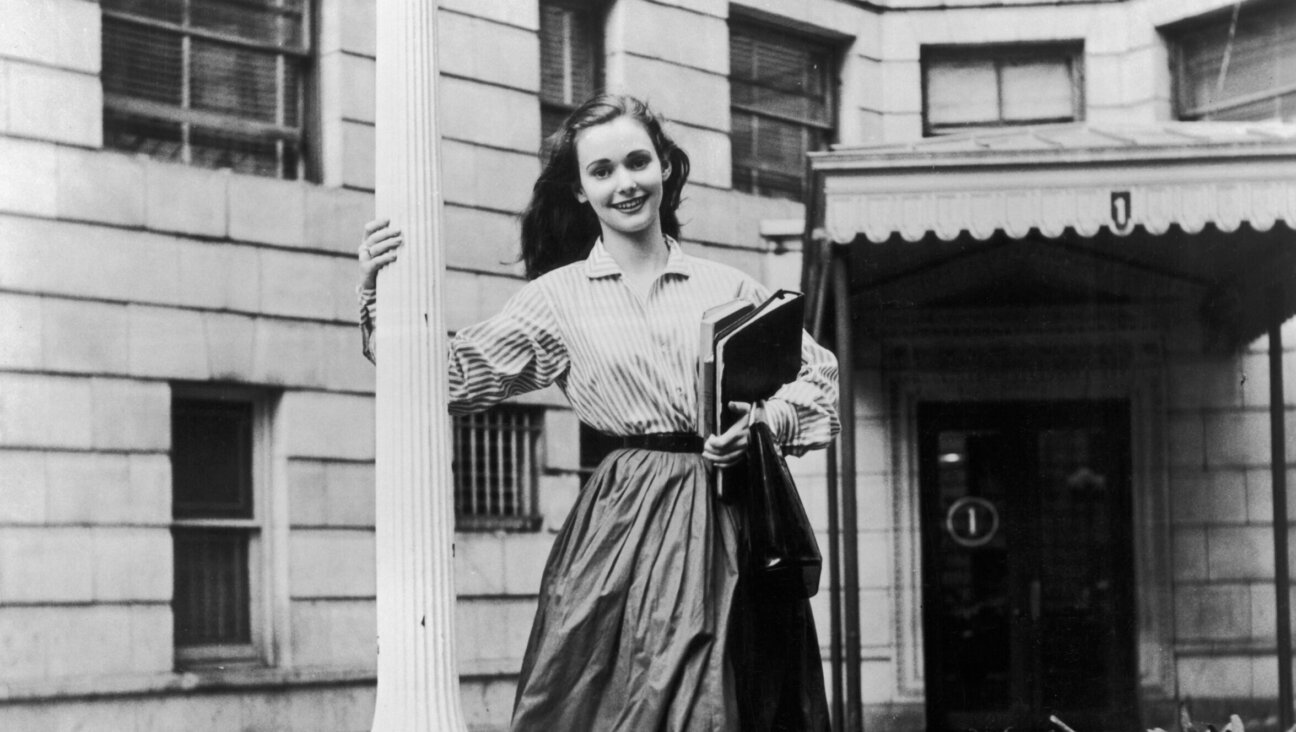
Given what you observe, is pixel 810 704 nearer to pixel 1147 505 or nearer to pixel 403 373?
pixel 403 373

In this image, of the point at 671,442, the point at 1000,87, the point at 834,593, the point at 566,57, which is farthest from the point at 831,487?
the point at 671,442

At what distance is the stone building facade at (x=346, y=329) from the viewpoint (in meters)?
6.37

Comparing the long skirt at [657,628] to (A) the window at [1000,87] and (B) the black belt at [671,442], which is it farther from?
(A) the window at [1000,87]

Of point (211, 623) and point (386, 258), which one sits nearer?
point (386, 258)

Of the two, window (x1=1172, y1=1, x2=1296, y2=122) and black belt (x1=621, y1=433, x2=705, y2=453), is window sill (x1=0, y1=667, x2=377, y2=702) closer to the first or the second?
black belt (x1=621, y1=433, x2=705, y2=453)

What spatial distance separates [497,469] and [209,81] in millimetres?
2367

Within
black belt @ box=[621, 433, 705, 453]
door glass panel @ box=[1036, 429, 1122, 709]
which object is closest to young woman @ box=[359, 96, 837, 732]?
black belt @ box=[621, 433, 705, 453]

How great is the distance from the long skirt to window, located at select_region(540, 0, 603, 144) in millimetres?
5239

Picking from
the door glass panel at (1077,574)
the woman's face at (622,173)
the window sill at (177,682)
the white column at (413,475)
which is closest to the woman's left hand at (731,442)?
the woman's face at (622,173)

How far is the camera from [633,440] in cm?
344

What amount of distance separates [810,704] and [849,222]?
13.1 ft

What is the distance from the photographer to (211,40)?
7090mm

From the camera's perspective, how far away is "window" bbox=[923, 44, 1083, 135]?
9.77 meters

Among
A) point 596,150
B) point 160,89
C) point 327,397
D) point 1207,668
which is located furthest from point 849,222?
point 1207,668
